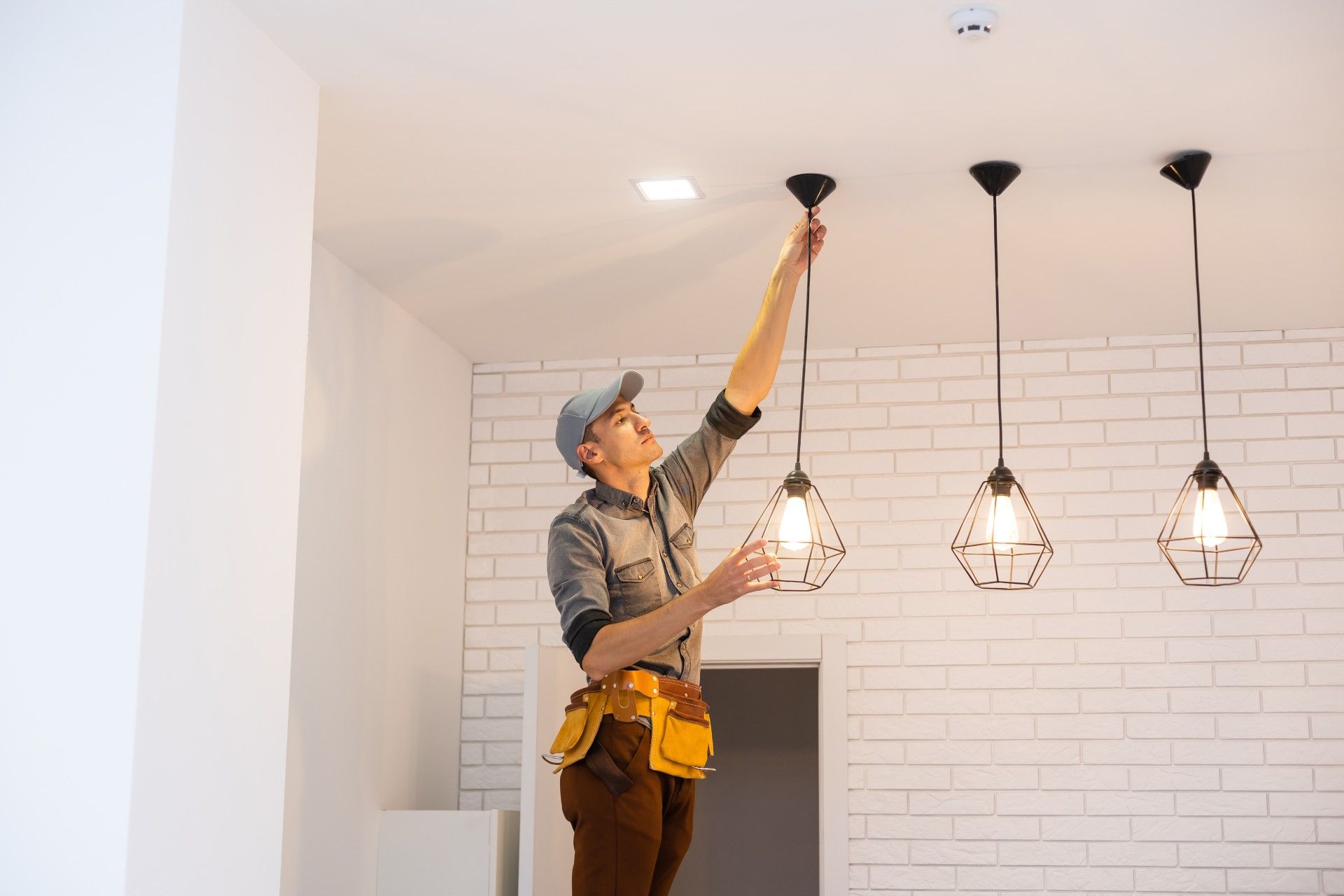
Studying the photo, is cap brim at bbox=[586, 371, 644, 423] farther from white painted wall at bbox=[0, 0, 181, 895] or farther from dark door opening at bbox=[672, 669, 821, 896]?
dark door opening at bbox=[672, 669, 821, 896]

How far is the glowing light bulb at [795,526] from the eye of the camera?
3.05 m

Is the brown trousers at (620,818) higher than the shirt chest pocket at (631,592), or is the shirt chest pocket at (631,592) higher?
the shirt chest pocket at (631,592)

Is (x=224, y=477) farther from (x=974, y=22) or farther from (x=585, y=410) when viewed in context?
(x=974, y=22)

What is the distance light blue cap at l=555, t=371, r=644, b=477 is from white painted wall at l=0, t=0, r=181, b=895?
0.98 metres

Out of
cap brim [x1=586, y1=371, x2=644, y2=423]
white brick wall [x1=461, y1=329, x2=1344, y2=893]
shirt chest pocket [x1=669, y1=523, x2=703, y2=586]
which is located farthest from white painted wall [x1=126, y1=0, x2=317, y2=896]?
white brick wall [x1=461, y1=329, x2=1344, y2=893]

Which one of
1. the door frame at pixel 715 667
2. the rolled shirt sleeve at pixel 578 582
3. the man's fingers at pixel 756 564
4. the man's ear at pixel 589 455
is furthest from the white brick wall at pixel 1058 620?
the man's fingers at pixel 756 564

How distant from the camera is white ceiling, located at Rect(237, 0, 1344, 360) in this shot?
8.85 feet

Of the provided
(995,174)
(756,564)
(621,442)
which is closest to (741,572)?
(756,564)

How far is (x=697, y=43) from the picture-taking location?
2.75 metres

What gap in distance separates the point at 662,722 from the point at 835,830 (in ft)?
6.41

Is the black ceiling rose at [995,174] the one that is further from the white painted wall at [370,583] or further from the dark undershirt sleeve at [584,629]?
the white painted wall at [370,583]

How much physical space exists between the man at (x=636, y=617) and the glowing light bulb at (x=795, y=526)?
0.19 metres

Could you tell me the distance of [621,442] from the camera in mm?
3014

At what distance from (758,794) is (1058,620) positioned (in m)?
2.09
